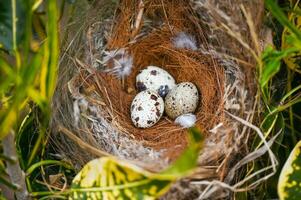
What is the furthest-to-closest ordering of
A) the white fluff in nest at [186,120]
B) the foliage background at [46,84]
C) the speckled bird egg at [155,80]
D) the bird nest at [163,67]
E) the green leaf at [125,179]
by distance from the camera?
the speckled bird egg at [155,80]
the white fluff in nest at [186,120]
the bird nest at [163,67]
the foliage background at [46,84]
the green leaf at [125,179]

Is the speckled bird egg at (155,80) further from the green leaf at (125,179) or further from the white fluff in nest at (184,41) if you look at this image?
the green leaf at (125,179)

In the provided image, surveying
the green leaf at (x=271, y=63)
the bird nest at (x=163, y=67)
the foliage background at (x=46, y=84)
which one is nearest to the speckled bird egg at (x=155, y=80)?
the bird nest at (x=163, y=67)

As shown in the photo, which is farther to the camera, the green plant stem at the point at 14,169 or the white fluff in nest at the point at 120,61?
the white fluff in nest at the point at 120,61

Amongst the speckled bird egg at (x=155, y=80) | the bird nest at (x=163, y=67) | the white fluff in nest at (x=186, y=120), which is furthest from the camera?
the speckled bird egg at (x=155, y=80)

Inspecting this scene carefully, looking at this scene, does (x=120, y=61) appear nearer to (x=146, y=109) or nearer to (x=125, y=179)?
(x=146, y=109)

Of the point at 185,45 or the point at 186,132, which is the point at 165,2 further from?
the point at 186,132

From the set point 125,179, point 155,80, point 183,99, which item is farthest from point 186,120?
point 125,179
